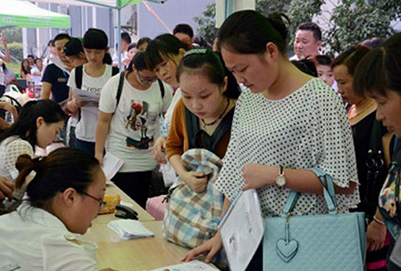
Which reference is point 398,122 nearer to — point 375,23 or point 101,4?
point 375,23

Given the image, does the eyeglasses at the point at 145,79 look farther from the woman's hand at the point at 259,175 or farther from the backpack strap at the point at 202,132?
the woman's hand at the point at 259,175

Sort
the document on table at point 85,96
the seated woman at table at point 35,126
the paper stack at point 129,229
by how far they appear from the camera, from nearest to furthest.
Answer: the paper stack at point 129,229, the seated woman at table at point 35,126, the document on table at point 85,96

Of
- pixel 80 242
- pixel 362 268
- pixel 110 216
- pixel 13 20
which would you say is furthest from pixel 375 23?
pixel 13 20

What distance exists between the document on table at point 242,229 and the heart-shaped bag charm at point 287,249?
0.19 feet

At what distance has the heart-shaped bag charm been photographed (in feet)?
3.99

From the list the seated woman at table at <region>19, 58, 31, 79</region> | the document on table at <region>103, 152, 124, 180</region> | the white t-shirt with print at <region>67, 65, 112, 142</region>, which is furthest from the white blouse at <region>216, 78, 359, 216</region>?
the seated woman at table at <region>19, 58, 31, 79</region>

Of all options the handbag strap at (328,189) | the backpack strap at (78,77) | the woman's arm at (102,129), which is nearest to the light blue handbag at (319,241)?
the handbag strap at (328,189)

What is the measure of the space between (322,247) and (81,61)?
8.54 ft

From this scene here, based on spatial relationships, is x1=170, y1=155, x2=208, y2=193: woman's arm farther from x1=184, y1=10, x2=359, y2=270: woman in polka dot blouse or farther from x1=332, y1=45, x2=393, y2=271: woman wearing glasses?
x1=332, y1=45, x2=393, y2=271: woman wearing glasses

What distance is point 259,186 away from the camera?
1.27 metres

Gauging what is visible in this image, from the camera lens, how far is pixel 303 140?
1258 millimetres

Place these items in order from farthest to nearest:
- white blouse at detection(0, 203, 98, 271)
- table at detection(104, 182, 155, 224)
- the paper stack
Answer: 1. table at detection(104, 182, 155, 224)
2. the paper stack
3. white blouse at detection(0, 203, 98, 271)

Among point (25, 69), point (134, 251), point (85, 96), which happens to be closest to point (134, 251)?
point (134, 251)

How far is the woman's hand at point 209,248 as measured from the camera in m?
1.50
